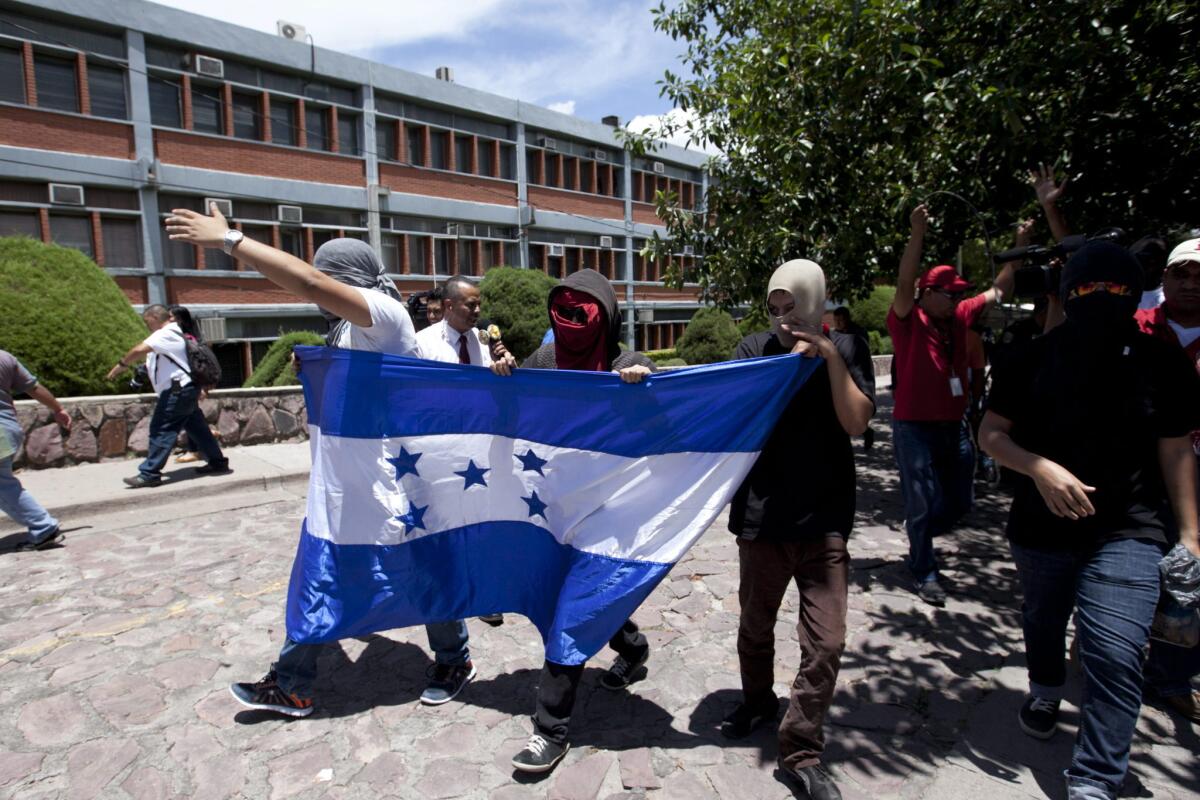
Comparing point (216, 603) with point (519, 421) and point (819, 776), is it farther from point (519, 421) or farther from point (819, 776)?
point (819, 776)

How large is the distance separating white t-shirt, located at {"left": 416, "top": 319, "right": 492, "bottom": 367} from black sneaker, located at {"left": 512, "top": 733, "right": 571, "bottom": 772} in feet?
8.31

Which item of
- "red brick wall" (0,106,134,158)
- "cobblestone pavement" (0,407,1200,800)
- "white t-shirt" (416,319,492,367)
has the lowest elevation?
"cobblestone pavement" (0,407,1200,800)

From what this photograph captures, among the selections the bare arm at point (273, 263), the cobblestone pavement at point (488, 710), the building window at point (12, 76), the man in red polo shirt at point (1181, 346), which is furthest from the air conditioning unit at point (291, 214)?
the man in red polo shirt at point (1181, 346)

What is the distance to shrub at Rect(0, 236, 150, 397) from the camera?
9.34 meters

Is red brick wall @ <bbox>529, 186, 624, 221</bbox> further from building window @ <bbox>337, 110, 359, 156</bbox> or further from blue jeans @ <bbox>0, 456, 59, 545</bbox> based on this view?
blue jeans @ <bbox>0, 456, 59, 545</bbox>

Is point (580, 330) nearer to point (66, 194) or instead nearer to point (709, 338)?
point (66, 194)

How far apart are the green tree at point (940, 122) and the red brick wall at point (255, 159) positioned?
18.0m

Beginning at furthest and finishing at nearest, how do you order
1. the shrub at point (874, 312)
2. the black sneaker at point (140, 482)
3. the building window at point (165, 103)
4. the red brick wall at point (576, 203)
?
the red brick wall at point (576, 203)
the shrub at point (874, 312)
the building window at point (165, 103)
the black sneaker at point (140, 482)

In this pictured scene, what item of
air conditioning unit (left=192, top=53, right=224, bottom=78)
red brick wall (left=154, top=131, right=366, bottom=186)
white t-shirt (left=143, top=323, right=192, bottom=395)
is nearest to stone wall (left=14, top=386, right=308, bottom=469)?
white t-shirt (left=143, top=323, right=192, bottom=395)

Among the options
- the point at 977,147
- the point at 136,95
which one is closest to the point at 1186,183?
the point at 977,147

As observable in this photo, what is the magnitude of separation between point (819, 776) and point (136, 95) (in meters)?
23.3

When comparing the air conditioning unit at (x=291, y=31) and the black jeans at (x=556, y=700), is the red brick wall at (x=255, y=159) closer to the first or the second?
the air conditioning unit at (x=291, y=31)

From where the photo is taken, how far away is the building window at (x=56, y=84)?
18.6m

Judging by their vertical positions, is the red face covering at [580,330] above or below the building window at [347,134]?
below
